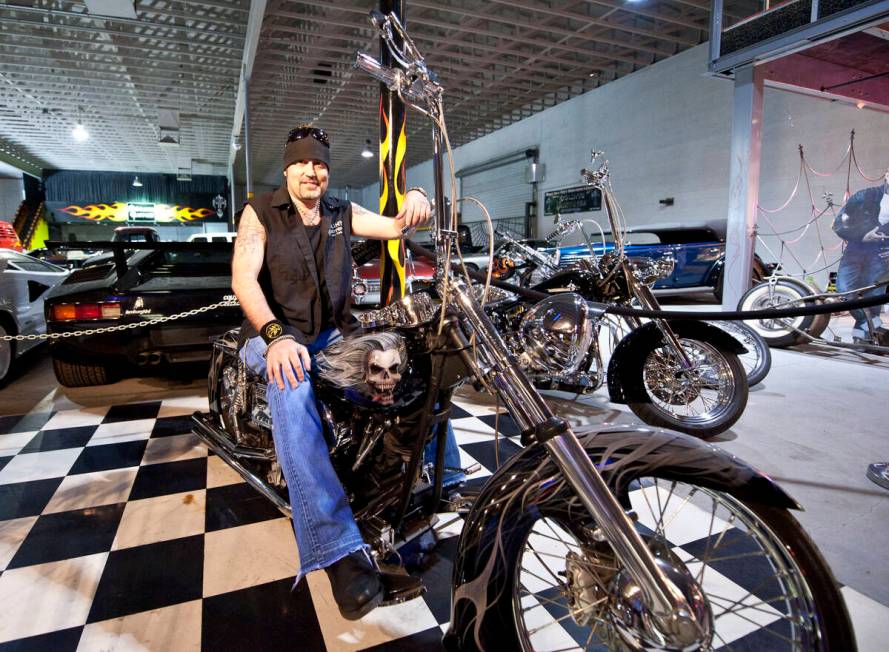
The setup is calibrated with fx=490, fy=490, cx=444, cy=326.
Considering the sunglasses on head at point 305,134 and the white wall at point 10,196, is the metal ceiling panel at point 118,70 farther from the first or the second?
the sunglasses on head at point 305,134

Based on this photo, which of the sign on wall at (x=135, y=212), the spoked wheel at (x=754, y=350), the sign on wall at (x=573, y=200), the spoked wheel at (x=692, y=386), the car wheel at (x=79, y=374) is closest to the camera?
the spoked wheel at (x=692, y=386)

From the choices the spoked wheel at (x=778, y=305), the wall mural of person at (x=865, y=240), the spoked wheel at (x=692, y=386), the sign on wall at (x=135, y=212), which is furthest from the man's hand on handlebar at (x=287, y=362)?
the sign on wall at (x=135, y=212)

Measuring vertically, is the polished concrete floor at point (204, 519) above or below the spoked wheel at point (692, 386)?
below

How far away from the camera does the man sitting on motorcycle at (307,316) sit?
126cm

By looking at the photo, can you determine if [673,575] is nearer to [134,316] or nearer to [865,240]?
[134,316]

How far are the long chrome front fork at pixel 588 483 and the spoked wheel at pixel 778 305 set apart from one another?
14.2ft

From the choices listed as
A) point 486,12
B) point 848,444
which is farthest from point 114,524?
point 486,12

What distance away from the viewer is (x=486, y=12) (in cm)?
700

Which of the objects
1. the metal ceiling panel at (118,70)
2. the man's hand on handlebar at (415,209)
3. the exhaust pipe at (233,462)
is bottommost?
the exhaust pipe at (233,462)

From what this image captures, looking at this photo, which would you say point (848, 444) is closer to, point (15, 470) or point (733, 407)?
point (733, 407)

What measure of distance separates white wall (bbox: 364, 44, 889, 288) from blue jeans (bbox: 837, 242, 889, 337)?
9.41 feet

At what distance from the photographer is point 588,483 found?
0.93 meters

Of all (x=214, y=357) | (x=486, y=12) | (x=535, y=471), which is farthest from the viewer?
(x=486, y=12)

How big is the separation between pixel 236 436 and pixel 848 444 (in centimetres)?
293
